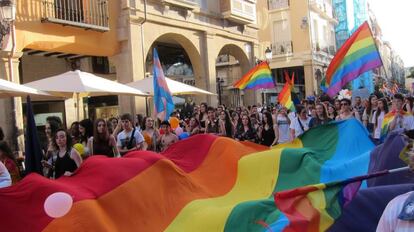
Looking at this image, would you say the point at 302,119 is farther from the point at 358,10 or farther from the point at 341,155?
the point at 358,10

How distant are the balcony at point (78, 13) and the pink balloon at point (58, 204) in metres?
9.72

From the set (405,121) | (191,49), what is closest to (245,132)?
(405,121)

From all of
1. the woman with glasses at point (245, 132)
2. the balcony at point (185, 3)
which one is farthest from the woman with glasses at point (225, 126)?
the balcony at point (185, 3)

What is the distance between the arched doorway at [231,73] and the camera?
23.1m

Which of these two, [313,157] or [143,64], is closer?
[313,157]

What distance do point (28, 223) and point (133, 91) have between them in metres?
7.21

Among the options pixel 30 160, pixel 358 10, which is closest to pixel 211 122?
pixel 30 160

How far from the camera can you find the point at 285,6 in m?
36.1

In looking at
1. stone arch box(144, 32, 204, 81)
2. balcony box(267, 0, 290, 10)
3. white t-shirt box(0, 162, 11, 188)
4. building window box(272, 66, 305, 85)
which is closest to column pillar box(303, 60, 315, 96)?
building window box(272, 66, 305, 85)

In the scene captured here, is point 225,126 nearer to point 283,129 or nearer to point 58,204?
point 283,129

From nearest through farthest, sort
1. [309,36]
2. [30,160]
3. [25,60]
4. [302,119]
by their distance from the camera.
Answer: [30,160] < [302,119] < [25,60] < [309,36]

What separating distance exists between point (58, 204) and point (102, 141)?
296 cm

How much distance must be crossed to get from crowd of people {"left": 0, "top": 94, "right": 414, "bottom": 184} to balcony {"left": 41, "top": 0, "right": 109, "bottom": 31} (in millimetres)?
4019

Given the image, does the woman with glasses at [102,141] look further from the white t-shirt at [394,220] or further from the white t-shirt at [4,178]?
the white t-shirt at [394,220]
